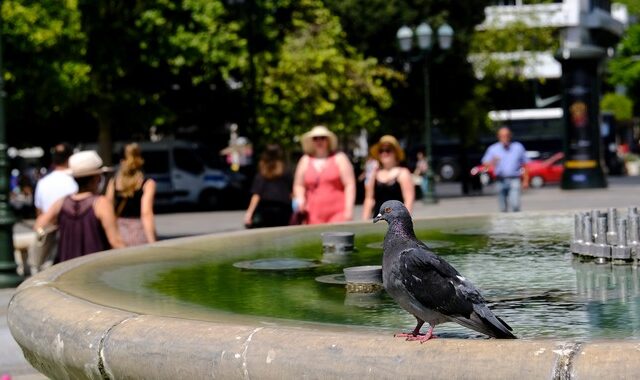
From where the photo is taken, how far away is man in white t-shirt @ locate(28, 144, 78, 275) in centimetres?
1161

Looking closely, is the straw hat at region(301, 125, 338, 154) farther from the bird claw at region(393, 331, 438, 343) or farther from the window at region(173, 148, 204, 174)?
the window at region(173, 148, 204, 174)

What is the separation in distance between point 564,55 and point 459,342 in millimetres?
34550

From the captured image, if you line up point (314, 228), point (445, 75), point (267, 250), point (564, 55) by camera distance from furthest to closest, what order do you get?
point (445, 75)
point (564, 55)
point (314, 228)
point (267, 250)

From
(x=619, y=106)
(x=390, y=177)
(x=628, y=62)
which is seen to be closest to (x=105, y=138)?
(x=390, y=177)

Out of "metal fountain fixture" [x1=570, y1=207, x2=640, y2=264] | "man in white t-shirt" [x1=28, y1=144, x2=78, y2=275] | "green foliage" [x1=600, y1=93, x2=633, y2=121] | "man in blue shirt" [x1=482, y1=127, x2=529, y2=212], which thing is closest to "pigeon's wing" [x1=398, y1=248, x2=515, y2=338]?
"metal fountain fixture" [x1=570, y1=207, x2=640, y2=264]

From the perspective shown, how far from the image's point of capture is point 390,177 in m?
11.6

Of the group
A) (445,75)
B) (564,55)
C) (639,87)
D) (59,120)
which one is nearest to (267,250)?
(564,55)

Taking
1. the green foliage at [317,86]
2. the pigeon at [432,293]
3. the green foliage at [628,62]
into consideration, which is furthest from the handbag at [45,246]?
the green foliage at [628,62]

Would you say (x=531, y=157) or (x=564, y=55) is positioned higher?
(x=564, y=55)

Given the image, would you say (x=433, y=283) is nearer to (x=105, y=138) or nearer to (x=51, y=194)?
(x=51, y=194)

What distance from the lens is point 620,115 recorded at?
74.8m

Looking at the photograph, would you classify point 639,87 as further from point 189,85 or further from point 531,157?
point 189,85

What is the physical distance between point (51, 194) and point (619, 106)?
215 ft

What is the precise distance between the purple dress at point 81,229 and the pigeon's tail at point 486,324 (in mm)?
4915
